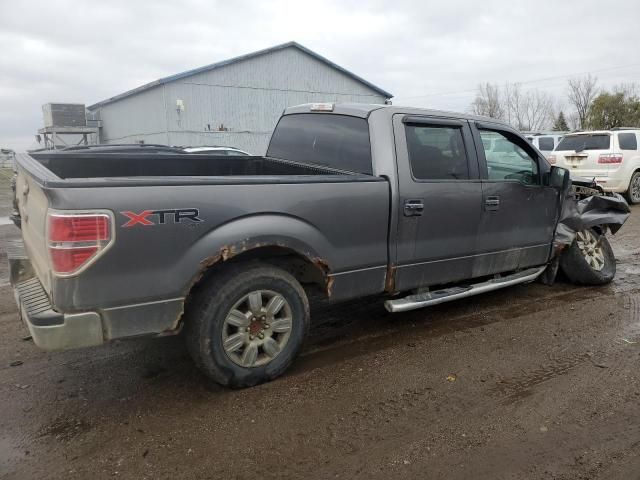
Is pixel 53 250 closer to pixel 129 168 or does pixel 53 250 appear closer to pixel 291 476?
pixel 291 476

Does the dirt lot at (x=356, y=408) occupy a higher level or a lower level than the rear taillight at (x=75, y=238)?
lower

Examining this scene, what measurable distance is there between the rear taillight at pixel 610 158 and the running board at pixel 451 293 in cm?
896

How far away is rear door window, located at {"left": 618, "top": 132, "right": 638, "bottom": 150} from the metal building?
1521 cm

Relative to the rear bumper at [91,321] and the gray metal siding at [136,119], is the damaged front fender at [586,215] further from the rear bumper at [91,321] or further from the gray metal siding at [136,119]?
the gray metal siding at [136,119]

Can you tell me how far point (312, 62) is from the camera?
2531cm

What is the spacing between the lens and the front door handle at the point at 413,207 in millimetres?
3892

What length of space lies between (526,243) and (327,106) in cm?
236

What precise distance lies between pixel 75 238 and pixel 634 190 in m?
14.0

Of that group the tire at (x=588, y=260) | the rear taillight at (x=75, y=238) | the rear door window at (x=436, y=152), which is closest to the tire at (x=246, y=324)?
the rear taillight at (x=75, y=238)

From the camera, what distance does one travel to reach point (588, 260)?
227 inches

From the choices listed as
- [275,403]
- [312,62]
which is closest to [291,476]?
[275,403]

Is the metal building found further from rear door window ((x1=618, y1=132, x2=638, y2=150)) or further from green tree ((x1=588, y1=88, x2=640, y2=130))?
green tree ((x1=588, y1=88, x2=640, y2=130))

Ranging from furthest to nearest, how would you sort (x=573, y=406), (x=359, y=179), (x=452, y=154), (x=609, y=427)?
(x=452, y=154) → (x=359, y=179) → (x=573, y=406) → (x=609, y=427)

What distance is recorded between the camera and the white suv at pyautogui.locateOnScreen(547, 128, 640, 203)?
12.5 m
